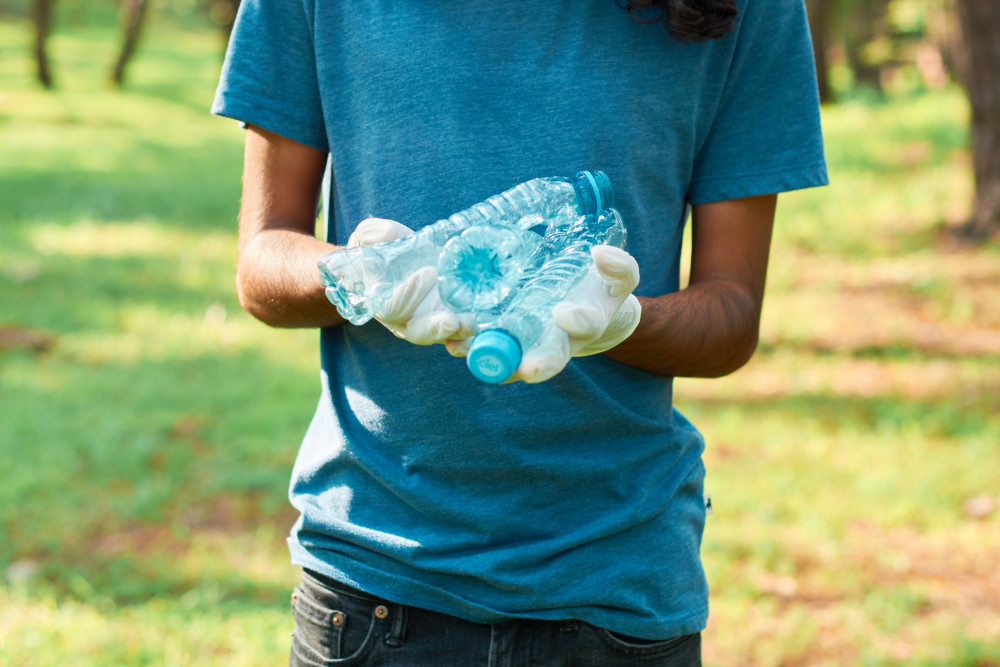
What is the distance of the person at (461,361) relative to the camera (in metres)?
1.49

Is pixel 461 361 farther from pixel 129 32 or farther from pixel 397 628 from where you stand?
pixel 129 32

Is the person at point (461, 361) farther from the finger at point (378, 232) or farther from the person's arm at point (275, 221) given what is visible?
the finger at point (378, 232)

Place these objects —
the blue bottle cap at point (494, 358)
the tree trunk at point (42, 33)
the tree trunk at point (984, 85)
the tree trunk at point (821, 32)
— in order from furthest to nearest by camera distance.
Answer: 1. the tree trunk at point (42, 33)
2. the tree trunk at point (821, 32)
3. the tree trunk at point (984, 85)
4. the blue bottle cap at point (494, 358)

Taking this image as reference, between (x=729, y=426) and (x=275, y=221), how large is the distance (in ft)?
12.5

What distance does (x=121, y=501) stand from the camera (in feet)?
14.0

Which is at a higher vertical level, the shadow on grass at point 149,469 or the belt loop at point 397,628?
the belt loop at point 397,628

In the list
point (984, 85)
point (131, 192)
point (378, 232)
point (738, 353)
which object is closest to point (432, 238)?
point (378, 232)

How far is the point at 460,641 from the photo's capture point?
58.8 inches

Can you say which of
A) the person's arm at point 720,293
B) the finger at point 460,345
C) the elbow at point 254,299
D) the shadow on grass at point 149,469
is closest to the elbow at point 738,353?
the person's arm at point 720,293

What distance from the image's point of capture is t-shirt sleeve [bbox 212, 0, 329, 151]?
155 cm

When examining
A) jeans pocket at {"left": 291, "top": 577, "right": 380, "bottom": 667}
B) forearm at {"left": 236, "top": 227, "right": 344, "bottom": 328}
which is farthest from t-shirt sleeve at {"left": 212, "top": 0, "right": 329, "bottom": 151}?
jeans pocket at {"left": 291, "top": 577, "right": 380, "bottom": 667}

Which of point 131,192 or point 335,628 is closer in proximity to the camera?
point 335,628

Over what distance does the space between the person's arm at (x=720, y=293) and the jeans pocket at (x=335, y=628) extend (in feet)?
1.89

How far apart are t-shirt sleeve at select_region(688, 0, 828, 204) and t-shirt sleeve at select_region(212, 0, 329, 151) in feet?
2.27
